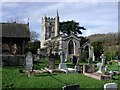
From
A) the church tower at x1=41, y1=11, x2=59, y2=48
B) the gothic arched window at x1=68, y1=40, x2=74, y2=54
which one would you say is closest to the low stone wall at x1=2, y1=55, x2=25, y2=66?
the gothic arched window at x1=68, y1=40, x2=74, y2=54

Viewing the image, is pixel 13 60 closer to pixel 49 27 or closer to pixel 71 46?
pixel 71 46

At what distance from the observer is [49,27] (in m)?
95.4

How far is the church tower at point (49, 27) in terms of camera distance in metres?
92.1

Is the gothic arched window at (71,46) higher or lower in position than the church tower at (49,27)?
lower

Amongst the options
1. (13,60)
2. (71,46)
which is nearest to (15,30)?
(13,60)

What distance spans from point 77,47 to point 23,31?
30478 mm

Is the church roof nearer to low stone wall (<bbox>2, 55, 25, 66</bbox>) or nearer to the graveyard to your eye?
the graveyard

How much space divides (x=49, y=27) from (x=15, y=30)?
54.6m

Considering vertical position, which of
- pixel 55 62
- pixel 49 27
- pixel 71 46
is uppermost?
pixel 49 27

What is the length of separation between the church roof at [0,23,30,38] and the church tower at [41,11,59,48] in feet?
163

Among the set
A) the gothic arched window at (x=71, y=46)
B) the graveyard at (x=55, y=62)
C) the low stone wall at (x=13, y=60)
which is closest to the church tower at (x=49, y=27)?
the graveyard at (x=55, y=62)

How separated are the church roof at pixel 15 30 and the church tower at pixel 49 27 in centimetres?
4969

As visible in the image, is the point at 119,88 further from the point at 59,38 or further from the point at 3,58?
the point at 59,38

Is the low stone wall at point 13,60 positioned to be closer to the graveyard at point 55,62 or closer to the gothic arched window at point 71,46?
the graveyard at point 55,62
